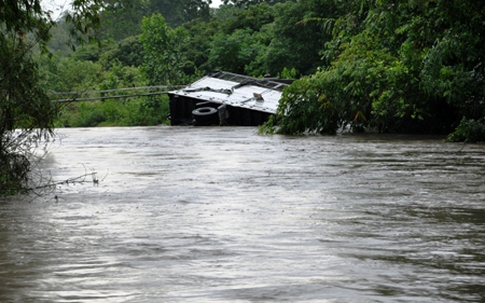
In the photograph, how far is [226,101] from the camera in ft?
103

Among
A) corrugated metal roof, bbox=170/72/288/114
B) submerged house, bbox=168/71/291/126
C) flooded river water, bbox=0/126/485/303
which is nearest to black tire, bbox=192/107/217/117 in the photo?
submerged house, bbox=168/71/291/126

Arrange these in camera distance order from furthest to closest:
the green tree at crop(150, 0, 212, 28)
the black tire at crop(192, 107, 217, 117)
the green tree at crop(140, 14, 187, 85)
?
the green tree at crop(150, 0, 212, 28), the green tree at crop(140, 14, 187, 85), the black tire at crop(192, 107, 217, 117)

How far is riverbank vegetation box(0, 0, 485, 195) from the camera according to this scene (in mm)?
10727

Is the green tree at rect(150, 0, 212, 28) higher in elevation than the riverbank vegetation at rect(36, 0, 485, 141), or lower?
higher

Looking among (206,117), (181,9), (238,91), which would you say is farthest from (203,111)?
(181,9)

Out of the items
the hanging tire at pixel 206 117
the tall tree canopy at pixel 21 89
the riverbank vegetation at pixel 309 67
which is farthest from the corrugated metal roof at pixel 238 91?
the tall tree canopy at pixel 21 89

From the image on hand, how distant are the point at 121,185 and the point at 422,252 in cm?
575

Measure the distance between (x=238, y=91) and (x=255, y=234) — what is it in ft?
85.7

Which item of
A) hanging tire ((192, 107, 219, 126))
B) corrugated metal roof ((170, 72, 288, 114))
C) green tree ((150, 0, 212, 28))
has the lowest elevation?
hanging tire ((192, 107, 219, 126))

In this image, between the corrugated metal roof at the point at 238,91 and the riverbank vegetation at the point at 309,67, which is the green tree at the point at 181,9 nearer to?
the riverbank vegetation at the point at 309,67

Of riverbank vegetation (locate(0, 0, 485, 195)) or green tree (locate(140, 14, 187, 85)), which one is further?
green tree (locate(140, 14, 187, 85))

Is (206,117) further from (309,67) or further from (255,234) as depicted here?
(255,234)

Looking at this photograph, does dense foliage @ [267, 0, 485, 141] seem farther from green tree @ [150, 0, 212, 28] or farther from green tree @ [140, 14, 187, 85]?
green tree @ [150, 0, 212, 28]

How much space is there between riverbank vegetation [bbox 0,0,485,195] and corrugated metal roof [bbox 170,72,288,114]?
12.5 feet
